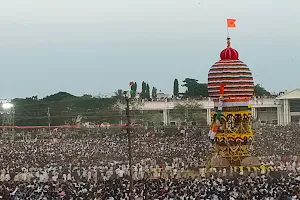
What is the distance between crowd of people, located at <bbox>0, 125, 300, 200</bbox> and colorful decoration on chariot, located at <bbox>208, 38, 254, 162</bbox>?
1717 mm

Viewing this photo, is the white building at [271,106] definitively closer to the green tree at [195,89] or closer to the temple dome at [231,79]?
the green tree at [195,89]

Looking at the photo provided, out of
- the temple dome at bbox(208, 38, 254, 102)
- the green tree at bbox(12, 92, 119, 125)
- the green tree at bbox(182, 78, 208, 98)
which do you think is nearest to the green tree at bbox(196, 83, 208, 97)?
the green tree at bbox(182, 78, 208, 98)

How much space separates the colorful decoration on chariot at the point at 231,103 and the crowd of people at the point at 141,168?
1.72 meters

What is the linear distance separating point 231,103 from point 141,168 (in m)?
6.80

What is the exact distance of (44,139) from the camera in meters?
49.3

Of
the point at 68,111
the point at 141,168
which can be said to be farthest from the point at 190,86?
the point at 141,168

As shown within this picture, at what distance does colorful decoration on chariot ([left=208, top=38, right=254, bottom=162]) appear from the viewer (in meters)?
32.2

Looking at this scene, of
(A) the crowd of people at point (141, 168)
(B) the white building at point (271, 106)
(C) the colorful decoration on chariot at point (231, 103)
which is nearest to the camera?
(A) the crowd of people at point (141, 168)

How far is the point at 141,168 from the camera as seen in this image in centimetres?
3359

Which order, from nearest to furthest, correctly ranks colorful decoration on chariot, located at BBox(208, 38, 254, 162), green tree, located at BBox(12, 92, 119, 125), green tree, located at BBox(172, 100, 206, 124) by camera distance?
colorful decoration on chariot, located at BBox(208, 38, 254, 162), green tree, located at BBox(172, 100, 206, 124), green tree, located at BBox(12, 92, 119, 125)

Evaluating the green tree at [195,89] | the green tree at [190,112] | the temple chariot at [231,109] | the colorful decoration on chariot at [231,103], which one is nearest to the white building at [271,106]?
the green tree at [190,112]

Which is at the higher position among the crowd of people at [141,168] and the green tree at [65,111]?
the green tree at [65,111]

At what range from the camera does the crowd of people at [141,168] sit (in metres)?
24.5

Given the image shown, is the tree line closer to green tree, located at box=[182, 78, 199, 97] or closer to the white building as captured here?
the white building
